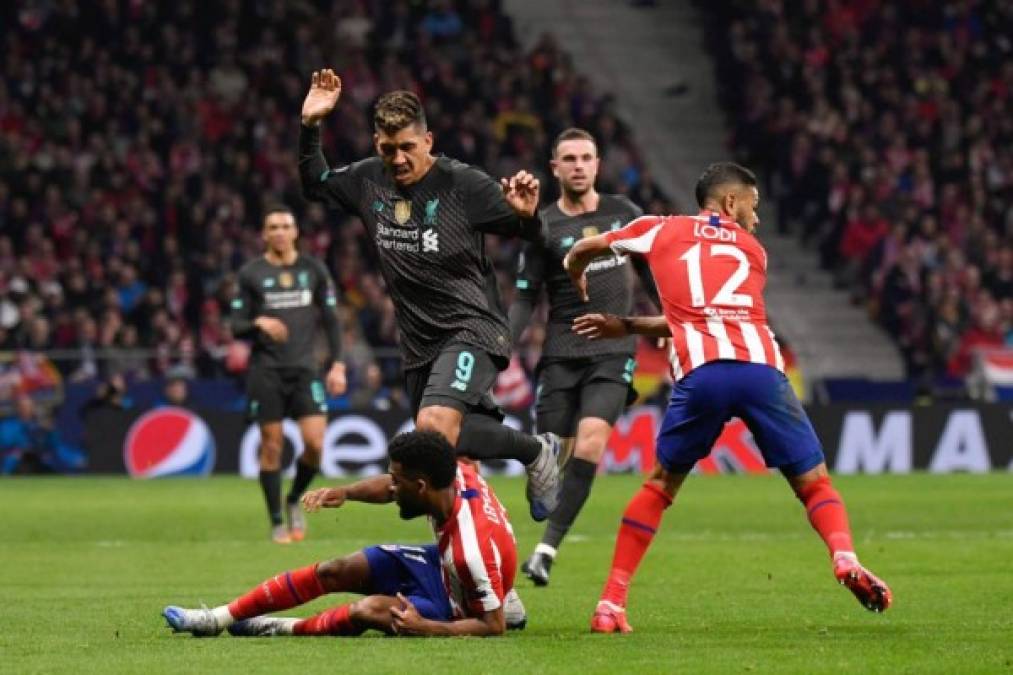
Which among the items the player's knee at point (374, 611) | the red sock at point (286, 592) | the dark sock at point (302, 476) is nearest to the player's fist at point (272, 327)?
the dark sock at point (302, 476)

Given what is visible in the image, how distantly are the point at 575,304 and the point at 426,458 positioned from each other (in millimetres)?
4446

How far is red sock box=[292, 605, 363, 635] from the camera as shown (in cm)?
885

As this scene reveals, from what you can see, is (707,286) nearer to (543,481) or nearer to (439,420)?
(439,420)

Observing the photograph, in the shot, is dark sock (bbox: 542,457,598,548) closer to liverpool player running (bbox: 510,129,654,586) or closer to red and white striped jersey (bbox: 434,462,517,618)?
liverpool player running (bbox: 510,129,654,586)

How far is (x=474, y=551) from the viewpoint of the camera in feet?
28.2

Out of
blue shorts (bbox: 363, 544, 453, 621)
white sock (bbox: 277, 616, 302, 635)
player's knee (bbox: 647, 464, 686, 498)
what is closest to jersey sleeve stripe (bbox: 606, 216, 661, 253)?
player's knee (bbox: 647, 464, 686, 498)

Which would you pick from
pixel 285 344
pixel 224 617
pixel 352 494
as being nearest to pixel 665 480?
pixel 352 494

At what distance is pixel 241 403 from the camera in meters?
25.0

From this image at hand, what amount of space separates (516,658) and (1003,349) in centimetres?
2110

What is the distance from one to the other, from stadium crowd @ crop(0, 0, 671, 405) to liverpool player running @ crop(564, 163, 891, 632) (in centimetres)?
1566

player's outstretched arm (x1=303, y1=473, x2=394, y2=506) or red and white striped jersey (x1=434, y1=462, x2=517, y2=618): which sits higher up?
player's outstretched arm (x1=303, y1=473, x2=394, y2=506)

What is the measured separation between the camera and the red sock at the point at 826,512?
900 cm

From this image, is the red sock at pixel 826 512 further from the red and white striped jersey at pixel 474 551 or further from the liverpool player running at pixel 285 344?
the liverpool player running at pixel 285 344

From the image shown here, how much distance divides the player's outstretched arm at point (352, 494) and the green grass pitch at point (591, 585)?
62cm
